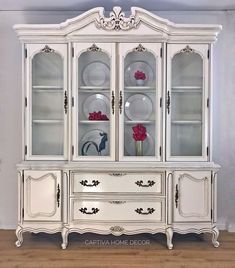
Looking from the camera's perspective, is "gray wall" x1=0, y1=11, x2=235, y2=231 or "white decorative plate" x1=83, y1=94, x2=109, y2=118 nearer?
"white decorative plate" x1=83, y1=94, x2=109, y2=118

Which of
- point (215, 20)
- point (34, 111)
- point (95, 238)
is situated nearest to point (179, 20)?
point (215, 20)

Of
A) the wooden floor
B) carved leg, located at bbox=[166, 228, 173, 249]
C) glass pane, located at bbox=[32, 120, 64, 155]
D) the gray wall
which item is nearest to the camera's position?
the wooden floor

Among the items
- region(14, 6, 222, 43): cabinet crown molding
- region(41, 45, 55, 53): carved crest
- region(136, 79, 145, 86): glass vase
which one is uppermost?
region(14, 6, 222, 43): cabinet crown molding

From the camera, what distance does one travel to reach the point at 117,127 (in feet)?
11.6

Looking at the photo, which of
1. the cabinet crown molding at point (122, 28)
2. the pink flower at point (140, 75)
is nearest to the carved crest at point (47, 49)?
the cabinet crown molding at point (122, 28)

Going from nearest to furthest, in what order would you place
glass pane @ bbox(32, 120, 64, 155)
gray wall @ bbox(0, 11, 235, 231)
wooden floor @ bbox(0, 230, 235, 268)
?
wooden floor @ bbox(0, 230, 235, 268)
glass pane @ bbox(32, 120, 64, 155)
gray wall @ bbox(0, 11, 235, 231)

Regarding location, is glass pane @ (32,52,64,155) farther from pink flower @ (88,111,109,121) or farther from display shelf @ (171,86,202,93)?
display shelf @ (171,86,202,93)

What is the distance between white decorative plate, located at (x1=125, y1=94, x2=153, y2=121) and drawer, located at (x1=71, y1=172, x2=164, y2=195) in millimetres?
552

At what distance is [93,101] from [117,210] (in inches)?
40.5

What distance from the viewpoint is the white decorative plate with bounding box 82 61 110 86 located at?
3.62 metres

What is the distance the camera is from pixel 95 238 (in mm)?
3713

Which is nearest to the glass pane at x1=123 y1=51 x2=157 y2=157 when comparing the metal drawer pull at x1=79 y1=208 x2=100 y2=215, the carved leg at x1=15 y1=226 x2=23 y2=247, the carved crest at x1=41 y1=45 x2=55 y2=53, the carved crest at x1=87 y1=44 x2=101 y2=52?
the carved crest at x1=87 y1=44 x2=101 y2=52

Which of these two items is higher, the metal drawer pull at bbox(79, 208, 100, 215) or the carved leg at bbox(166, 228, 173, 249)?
the metal drawer pull at bbox(79, 208, 100, 215)

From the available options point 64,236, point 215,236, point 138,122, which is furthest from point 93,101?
point 215,236
